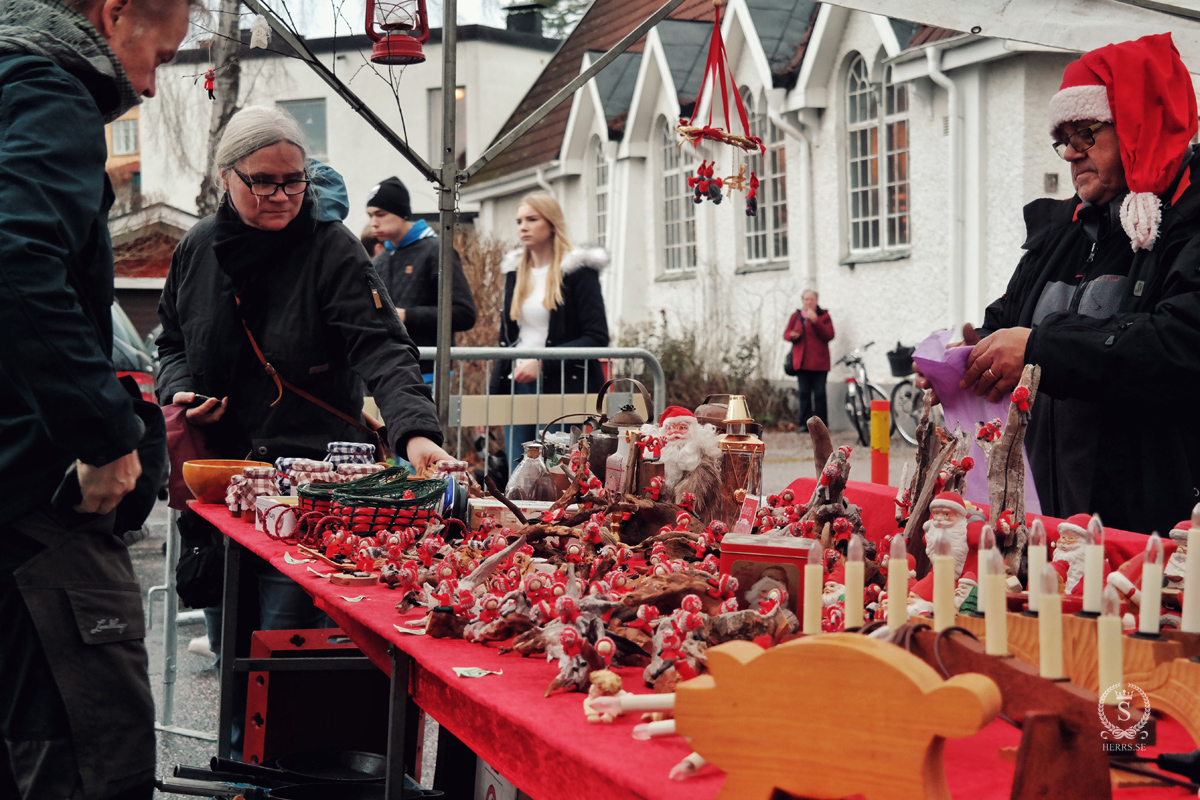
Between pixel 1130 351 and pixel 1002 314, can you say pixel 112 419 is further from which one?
pixel 1002 314

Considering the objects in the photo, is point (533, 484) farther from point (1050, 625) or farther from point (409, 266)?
point (409, 266)

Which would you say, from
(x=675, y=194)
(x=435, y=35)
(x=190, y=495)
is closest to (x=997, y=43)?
(x=675, y=194)

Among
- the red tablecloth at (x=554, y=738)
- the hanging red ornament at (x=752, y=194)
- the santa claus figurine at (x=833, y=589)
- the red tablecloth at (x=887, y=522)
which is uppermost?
the hanging red ornament at (x=752, y=194)

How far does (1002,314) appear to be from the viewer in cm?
310

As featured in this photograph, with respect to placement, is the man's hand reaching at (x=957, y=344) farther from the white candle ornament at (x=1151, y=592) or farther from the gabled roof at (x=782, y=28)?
the gabled roof at (x=782, y=28)

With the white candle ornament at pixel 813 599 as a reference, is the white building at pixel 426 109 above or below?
above

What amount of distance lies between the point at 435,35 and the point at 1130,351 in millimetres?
24744

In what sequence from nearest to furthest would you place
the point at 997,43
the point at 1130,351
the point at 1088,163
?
the point at 1130,351 → the point at 1088,163 → the point at 997,43

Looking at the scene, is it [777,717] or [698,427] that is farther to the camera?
[698,427]

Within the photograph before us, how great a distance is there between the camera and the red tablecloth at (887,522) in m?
1.90

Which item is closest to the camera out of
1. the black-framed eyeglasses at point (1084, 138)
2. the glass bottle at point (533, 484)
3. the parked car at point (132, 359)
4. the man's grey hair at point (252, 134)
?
the black-framed eyeglasses at point (1084, 138)

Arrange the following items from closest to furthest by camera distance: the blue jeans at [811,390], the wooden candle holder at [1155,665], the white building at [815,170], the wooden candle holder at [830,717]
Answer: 1. the wooden candle holder at [830,717]
2. the wooden candle holder at [1155,665]
3. the white building at [815,170]
4. the blue jeans at [811,390]

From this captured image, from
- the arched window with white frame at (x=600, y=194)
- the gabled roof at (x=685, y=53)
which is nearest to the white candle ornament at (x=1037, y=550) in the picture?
the gabled roof at (x=685, y=53)

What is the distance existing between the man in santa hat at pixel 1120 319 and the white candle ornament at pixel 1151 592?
1.21m
